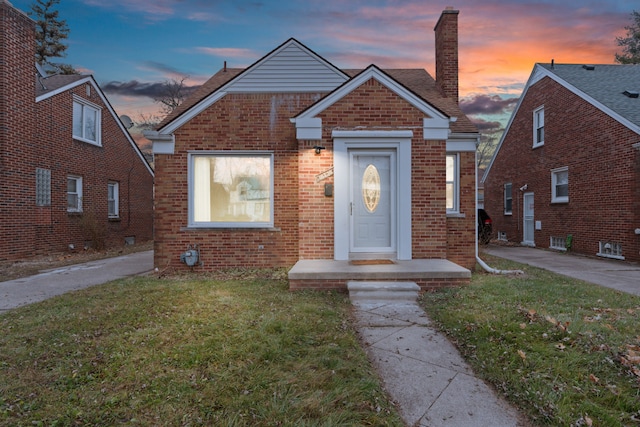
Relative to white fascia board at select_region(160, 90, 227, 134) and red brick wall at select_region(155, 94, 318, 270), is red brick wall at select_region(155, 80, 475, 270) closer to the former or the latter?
red brick wall at select_region(155, 94, 318, 270)

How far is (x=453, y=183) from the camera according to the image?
8.12m

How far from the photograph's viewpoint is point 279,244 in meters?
7.93

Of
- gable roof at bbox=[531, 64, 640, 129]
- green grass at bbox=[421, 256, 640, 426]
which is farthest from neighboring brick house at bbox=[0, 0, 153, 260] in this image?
gable roof at bbox=[531, 64, 640, 129]

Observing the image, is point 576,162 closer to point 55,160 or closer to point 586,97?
point 586,97

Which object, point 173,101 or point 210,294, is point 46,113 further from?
point 173,101

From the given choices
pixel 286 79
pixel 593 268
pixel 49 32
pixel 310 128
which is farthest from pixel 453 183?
pixel 49 32

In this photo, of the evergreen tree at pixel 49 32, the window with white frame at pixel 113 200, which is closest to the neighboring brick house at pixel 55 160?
the window with white frame at pixel 113 200

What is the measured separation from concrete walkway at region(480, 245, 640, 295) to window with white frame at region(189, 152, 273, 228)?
6976 millimetres

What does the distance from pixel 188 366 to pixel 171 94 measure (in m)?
28.7

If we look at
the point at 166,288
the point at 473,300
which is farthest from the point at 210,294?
the point at 473,300

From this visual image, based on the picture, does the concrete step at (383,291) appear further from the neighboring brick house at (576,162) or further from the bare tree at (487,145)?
the bare tree at (487,145)

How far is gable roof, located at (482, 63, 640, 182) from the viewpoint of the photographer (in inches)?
407

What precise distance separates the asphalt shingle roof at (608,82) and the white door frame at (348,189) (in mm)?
7507

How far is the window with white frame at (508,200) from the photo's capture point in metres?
16.6
